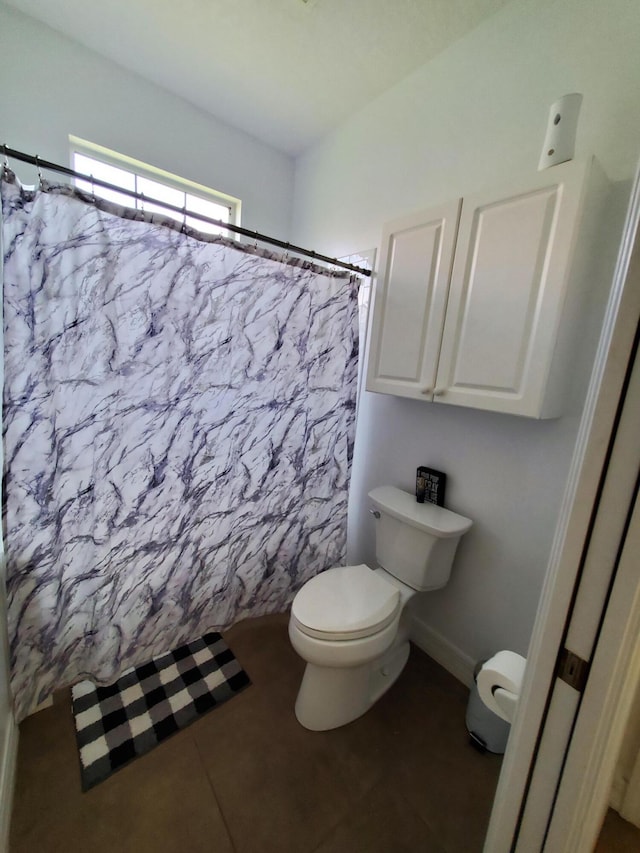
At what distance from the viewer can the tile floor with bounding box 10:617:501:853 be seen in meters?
0.94

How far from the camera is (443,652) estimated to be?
1.56 m

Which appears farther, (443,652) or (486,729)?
(443,652)

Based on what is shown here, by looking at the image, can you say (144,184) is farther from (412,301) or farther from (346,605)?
(346,605)

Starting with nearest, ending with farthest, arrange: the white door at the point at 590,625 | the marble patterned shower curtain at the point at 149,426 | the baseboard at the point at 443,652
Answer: the white door at the point at 590,625, the marble patterned shower curtain at the point at 149,426, the baseboard at the point at 443,652

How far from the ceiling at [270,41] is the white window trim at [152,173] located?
374 mm

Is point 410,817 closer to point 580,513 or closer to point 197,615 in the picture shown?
point 197,615

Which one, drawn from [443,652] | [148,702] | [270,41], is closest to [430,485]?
[443,652]

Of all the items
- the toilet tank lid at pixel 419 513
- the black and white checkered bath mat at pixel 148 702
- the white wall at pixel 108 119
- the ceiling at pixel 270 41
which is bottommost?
the black and white checkered bath mat at pixel 148 702

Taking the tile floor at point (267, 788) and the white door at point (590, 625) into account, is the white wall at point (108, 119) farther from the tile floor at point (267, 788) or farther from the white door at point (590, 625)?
the tile floor at point (267, 788)

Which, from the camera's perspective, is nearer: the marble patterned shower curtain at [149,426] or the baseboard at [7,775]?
the baseboard at [7,775]

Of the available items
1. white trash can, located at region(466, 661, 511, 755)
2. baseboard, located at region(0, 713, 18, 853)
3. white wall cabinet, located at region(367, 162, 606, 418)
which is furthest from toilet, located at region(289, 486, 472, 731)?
baseboard, located at region(0, 713, 18, 853)

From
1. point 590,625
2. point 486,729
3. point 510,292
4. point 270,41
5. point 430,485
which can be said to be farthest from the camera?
point 430,485

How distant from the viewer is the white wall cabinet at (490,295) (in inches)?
39.6

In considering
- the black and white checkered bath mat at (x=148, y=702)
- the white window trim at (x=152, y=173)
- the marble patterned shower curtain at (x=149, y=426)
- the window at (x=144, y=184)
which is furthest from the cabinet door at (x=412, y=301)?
the black and white checkered bath mat at (x=148, y=702)
